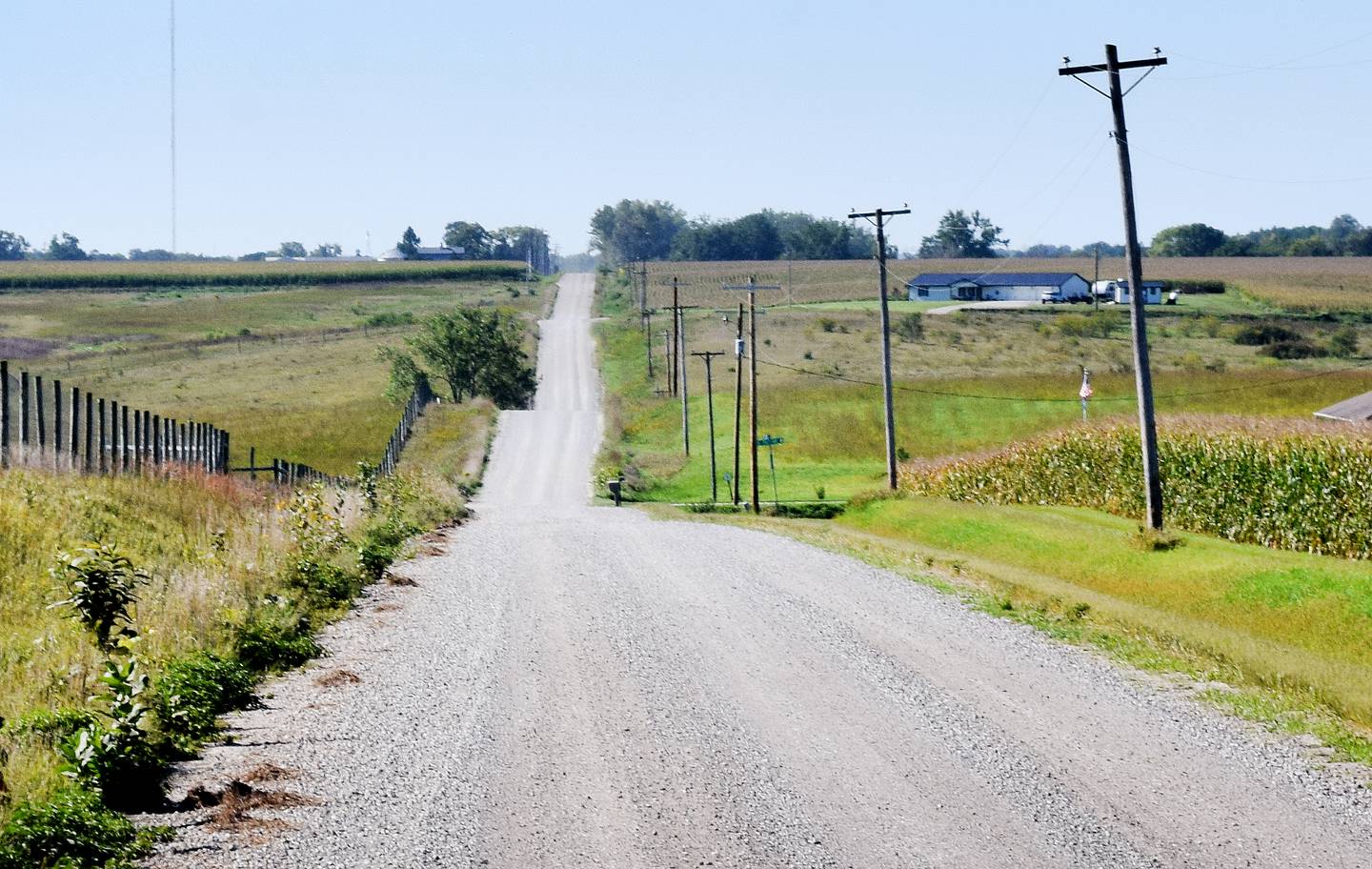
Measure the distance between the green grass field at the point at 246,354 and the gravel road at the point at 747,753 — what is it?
51.5 m

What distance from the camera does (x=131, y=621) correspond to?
44.5 ft

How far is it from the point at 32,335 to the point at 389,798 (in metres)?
124

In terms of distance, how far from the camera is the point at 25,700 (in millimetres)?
11555

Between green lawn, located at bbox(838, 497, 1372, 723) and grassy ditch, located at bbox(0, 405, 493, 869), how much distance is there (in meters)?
10.4

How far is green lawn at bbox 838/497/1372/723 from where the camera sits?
1748 centimetres

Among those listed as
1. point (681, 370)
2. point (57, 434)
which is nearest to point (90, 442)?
point (57, 434)

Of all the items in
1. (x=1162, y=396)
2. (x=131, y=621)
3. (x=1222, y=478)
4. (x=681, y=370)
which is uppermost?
(x=681, y=370)

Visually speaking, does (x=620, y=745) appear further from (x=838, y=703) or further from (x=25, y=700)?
(x=25, y=700)

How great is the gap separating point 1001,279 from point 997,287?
1.85 m

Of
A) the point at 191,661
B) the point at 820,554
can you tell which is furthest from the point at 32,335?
the point at 191,661

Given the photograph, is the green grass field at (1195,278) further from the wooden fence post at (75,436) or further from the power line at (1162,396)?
the wooden fence post at (75,436)

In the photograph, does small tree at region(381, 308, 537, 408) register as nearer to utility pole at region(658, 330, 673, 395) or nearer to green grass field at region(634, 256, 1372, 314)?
utility pole at region(658, 330, 673, 395)

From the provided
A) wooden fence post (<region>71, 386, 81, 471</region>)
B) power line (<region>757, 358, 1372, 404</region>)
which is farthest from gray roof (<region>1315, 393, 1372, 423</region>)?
wooden fence post (<region>71, 386, 81, 471</region>)

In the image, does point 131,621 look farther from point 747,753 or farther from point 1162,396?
point 1162,396
